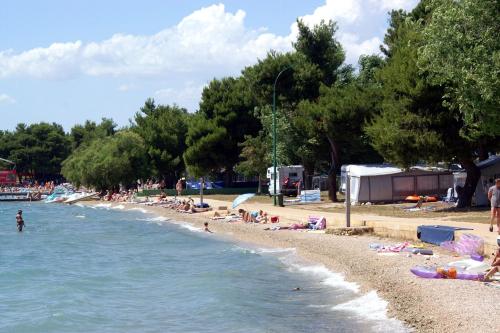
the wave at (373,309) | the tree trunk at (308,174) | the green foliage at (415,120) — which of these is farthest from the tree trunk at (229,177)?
the wave at (373,309)

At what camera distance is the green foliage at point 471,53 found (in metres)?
23.2

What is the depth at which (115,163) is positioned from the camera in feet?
252

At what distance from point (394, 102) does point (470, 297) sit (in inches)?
841

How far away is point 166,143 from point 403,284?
67.8 metres

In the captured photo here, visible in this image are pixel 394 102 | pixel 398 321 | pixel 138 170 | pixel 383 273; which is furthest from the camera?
pixel 138 170

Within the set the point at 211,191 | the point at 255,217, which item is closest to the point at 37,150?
the point at 211,191

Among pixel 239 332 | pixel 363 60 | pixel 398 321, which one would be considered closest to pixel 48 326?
pixel 239 332

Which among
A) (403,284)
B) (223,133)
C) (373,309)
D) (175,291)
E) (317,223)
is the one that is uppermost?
(223,133)

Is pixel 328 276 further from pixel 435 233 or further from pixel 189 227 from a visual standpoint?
pixel 189 227

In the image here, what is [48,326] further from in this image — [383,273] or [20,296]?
[383,273]

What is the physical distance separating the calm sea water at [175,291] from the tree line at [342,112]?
9053mm

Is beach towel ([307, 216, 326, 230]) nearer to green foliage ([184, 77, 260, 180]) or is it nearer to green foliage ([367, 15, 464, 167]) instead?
green foliage ([367, 15, 464, 167])

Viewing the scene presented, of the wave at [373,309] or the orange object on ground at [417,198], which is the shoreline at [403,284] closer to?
the wave at [373,309]

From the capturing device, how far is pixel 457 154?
31797mm
